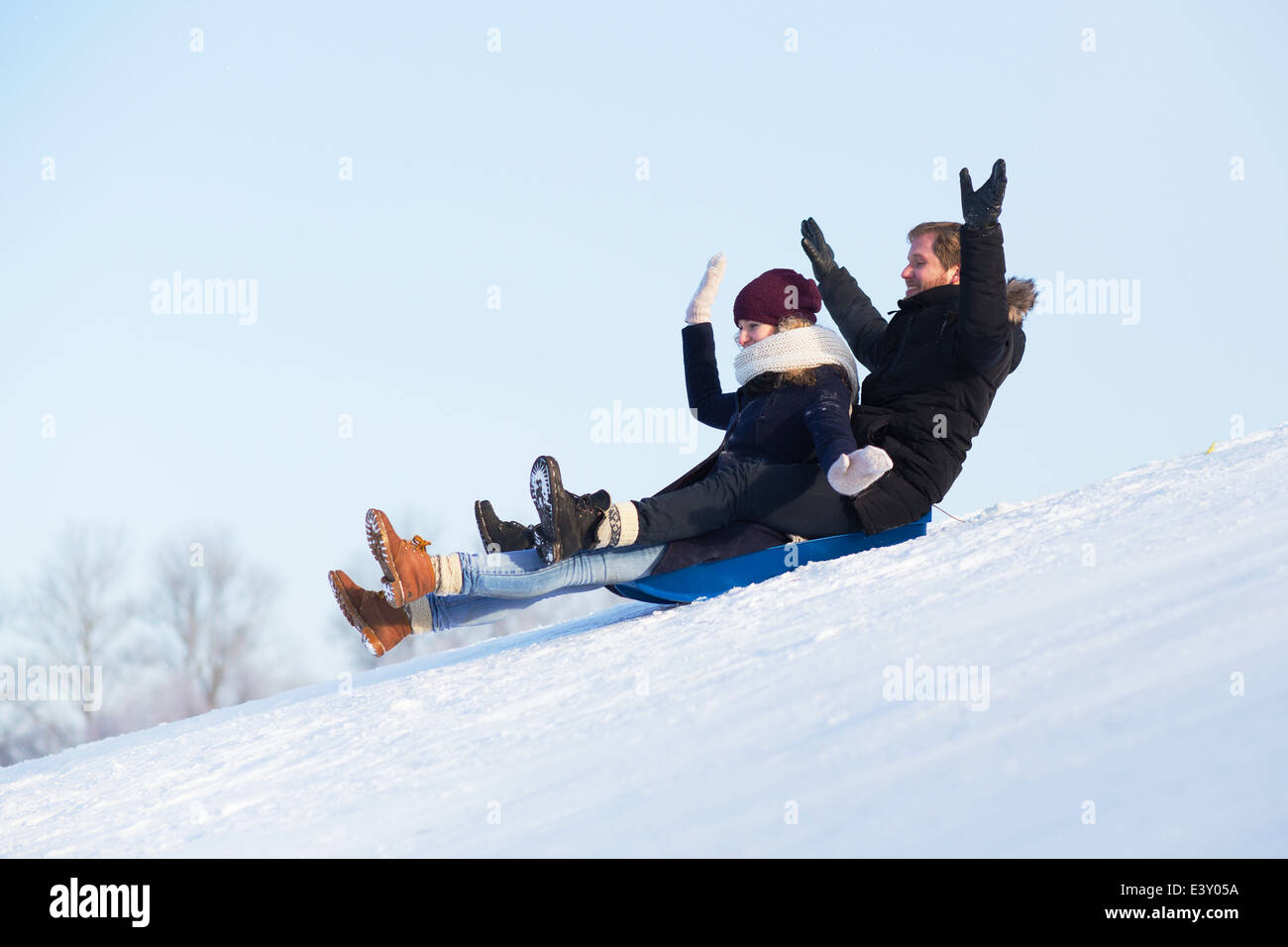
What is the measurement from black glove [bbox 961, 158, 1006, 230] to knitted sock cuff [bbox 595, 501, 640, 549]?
4.15 feet

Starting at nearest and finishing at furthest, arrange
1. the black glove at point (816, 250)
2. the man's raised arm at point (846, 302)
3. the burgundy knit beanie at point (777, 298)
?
the burgundy knit beanie at point (777, 298)
the man's raised arm at point (846, 302)
the black glove at point (816, 250)

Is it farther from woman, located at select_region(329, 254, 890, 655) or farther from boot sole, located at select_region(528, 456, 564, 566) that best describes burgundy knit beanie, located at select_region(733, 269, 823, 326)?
boot sole, located at select_region(528, 456, 564, 566)

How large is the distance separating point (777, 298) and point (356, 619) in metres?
1.64

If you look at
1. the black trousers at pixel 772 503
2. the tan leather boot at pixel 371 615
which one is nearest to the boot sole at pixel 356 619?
the tan leather boot at pixel 371 615

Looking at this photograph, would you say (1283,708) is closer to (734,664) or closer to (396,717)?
(734,664)

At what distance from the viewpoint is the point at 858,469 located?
10.0 feet

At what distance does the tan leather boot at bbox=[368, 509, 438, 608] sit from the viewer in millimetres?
3125

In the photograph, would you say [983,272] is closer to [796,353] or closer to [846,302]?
[796,353]

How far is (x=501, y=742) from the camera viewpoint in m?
2.48

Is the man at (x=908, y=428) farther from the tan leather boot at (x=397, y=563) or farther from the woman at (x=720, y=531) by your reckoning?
the tan leather boot at (x=397, y=563)

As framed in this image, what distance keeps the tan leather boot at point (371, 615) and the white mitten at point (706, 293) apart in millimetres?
1519

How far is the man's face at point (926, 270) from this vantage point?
3.84 meters

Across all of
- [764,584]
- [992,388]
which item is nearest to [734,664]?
A: [764,584]
